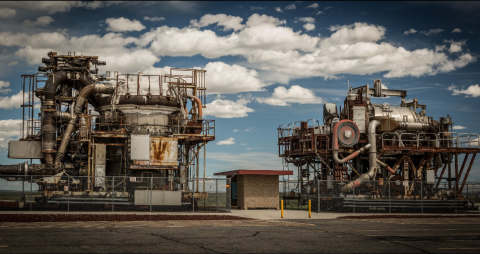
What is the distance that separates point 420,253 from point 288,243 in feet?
13.1

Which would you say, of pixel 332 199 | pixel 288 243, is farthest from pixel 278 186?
pixel 288 243

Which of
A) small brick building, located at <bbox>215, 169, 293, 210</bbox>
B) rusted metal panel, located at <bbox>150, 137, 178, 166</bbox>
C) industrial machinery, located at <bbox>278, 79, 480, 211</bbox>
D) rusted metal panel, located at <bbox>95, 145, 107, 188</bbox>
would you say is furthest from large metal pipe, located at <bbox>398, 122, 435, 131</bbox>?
rusted metal panel, located at <bbox>95, 145, 107, 188</bbox>

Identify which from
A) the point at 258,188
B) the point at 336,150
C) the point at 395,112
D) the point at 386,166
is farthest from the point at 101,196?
the point at 395,112

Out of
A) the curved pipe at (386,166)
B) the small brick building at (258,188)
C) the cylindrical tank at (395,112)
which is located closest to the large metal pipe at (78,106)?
the small brick building at (258,188)

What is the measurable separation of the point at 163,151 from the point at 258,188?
295 inches

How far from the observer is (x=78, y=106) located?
127ft

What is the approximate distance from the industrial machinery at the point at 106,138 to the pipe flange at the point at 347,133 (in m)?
10.1

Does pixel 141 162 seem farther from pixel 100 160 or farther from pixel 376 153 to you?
pixel 376 153

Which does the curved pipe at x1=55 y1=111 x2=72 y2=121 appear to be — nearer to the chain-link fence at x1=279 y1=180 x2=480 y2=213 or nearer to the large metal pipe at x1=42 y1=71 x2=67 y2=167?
the large metal pipe at x1=42 y1=71 x2=67 y2=167

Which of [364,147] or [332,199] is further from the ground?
[364,147]

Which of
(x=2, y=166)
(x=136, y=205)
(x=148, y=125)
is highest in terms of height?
(x=148, y=125)

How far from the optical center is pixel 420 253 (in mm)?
14062

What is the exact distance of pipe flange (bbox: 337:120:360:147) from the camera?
3853 cm

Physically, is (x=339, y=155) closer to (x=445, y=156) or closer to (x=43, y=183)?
(x=445, y=156)
